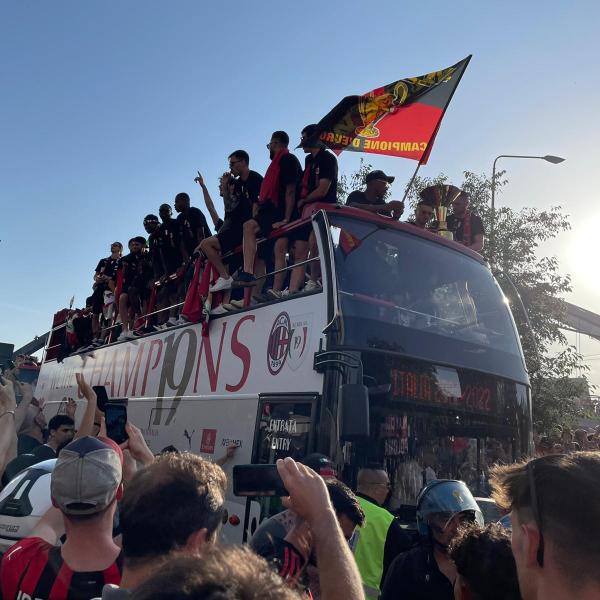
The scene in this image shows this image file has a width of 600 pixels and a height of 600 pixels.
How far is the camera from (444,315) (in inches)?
219

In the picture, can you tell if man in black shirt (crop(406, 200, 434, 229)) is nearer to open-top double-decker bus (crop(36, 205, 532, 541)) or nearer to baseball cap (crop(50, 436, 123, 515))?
open-top double-decker bus (crop(36, 205, 532, 541))

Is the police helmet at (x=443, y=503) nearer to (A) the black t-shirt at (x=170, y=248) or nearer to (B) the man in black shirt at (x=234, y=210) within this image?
(B) the man in black shirt at (x=234, y=210)

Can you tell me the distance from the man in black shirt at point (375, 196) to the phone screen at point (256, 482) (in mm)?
4468

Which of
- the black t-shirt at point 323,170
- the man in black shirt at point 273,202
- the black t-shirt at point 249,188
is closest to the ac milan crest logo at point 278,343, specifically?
the man in black shirt at point 273,202

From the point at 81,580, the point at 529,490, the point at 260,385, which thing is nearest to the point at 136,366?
the point at 260,385

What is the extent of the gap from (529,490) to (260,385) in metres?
3.90

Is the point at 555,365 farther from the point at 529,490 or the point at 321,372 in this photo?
the point at 529,490

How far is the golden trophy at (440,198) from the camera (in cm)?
670

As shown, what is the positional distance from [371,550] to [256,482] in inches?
64.7

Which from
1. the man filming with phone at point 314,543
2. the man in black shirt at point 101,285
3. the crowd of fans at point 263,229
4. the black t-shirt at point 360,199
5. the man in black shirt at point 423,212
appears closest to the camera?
the man filming with phone at point 314,543

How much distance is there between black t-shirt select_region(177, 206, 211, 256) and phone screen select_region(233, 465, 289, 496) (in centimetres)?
666

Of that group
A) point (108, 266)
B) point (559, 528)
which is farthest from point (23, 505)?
point (108, 266)

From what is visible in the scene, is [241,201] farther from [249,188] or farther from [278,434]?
[278,434]

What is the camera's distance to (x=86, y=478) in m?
2.10
